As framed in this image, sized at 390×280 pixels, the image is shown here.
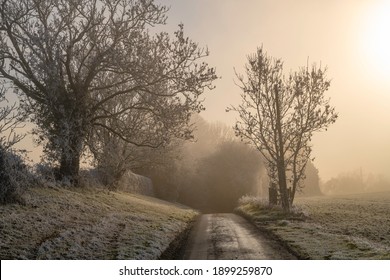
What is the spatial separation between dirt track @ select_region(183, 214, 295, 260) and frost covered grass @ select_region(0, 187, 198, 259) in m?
1.23

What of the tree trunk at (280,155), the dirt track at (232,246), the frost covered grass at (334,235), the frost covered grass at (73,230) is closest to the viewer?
the frost covered grass at (73,230)

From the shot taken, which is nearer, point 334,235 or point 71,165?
point 334,235

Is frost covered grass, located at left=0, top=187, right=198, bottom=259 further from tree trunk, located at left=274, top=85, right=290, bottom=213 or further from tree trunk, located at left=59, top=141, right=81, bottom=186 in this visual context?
tree trunk, located at left=274, top=85, right=290, bottom=213

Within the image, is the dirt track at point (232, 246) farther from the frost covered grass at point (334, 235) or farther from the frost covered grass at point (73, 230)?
the frost covered grass at point (73, 230)

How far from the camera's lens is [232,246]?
1738cm

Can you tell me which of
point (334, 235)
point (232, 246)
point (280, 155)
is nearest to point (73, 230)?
point (232, 246)

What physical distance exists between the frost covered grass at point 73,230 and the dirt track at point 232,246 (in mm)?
1233

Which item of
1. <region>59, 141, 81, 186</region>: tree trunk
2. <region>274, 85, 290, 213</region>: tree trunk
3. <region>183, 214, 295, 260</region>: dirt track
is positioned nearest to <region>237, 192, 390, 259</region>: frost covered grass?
<region>183, 214, 295, 260</region>: dirt track

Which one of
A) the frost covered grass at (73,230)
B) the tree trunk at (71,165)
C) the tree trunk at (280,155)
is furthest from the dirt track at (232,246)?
the tree trunk at (280,155)

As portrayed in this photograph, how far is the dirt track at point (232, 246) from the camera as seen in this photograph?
1517cm

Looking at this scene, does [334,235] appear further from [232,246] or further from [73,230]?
[73,230]

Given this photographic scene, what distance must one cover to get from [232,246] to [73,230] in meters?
6.23
